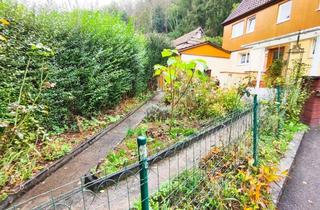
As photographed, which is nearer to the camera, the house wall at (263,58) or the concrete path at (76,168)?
the concrete path at (76,168)

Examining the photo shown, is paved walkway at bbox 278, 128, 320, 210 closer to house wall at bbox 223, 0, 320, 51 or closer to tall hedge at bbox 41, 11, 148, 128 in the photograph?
tall hedge at bbox 41, 11, 148, 128

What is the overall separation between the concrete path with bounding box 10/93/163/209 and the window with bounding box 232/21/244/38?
1420 centimetres

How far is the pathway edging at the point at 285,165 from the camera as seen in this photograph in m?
3.15

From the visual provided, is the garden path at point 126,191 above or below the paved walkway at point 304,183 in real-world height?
above

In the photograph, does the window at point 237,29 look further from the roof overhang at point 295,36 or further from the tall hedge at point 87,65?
the tall hedge at point 87,65

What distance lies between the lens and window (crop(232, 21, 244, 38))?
1582 centimetres

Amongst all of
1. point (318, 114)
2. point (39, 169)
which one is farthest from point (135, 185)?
point (318, 114)

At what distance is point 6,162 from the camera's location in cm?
317

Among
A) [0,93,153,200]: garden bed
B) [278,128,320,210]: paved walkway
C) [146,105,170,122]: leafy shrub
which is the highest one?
[146,105,170,122]: leafy shrub

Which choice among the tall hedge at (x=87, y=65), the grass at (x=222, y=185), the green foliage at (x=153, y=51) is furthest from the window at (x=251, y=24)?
the grass at (x=222, y=185)

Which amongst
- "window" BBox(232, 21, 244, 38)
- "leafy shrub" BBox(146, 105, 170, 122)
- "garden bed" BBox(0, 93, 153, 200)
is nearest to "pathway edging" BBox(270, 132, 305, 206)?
"leafy shrub" BBox(146, 105, 170, 122)

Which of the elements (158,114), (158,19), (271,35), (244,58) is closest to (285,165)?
(158,114)

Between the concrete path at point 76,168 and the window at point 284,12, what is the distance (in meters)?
12.0

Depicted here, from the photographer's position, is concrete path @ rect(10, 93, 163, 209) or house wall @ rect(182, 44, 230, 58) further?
house wall @ rect(182, 44, 230, 58)
